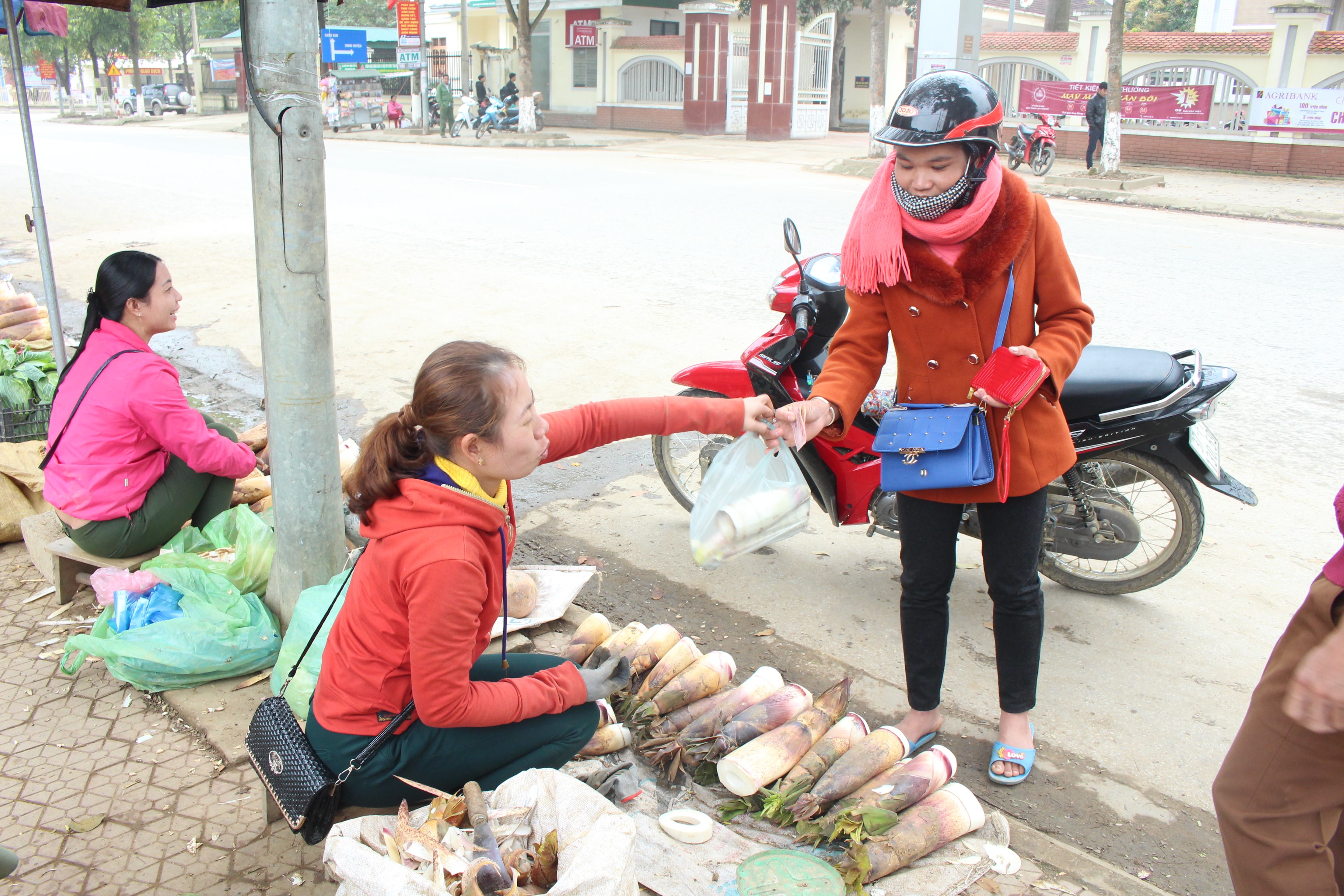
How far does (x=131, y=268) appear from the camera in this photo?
124 inches

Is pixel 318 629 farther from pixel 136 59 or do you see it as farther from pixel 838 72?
pixel 136 59

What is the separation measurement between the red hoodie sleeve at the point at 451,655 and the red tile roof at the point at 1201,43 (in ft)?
70.2

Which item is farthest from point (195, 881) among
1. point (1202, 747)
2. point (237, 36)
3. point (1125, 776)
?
point (237, 36)

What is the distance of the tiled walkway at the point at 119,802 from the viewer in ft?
7.17

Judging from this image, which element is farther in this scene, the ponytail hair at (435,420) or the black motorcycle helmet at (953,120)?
the black motorcycle helmet at (953,120)

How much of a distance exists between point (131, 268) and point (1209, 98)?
2061 cm

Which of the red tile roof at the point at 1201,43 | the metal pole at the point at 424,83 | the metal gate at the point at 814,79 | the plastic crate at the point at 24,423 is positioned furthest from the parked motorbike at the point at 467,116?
the plastic crate at the point at 24,423

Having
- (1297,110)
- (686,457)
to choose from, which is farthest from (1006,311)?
(1297,110)

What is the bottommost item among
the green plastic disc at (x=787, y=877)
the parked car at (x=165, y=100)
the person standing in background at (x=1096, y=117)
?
the green plastic disc at (x=787, y=877)

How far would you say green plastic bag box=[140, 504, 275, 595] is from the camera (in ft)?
10.2

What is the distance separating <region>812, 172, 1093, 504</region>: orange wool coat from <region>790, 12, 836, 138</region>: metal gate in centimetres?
2571

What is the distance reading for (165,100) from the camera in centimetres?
3988

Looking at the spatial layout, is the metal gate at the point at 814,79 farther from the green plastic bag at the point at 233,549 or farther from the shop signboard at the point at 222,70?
the shop signboard at the point at 222,70

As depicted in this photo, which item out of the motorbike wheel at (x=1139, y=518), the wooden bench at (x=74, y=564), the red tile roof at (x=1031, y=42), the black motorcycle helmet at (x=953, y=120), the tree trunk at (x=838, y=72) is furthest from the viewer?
the tree trunk at (x=838, y=72)
